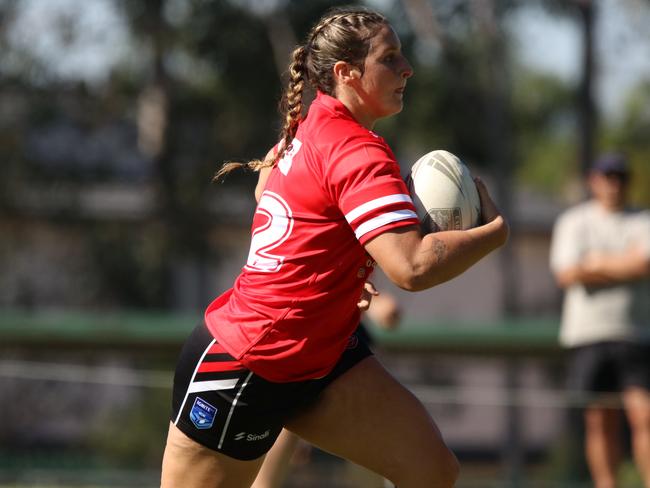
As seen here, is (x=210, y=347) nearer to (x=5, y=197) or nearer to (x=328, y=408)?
(x=328, y=408)

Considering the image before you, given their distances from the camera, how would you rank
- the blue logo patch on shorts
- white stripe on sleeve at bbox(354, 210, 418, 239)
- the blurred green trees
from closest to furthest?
1. white stripe on sleeve at bbox(354, 210, 418, 239)
2. the blue logo patch on shorts
3. the blurred green trees

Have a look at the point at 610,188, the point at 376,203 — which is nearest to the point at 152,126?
the point at 610,188

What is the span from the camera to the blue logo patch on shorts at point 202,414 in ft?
12.9

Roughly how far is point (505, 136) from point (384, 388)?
15756mm

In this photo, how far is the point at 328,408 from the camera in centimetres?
404

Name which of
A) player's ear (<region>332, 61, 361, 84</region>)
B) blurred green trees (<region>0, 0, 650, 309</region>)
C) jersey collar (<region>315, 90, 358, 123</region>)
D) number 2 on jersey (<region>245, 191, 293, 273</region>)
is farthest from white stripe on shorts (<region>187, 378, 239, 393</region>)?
blurred green trees (<region>0, 0, 650, 309</region>)

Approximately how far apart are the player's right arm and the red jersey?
0.31 feet

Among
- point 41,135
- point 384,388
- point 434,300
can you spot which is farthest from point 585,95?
point 384,388

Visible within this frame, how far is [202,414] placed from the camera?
3.94 metres

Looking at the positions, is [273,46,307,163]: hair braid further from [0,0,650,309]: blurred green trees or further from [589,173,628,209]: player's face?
[0,0,650,309]: blurred green trees

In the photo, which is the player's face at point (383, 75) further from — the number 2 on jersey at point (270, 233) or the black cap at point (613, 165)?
the black cap at point (613, 165)

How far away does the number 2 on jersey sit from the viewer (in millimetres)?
3826

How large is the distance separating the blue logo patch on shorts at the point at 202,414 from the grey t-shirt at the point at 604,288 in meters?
4.39

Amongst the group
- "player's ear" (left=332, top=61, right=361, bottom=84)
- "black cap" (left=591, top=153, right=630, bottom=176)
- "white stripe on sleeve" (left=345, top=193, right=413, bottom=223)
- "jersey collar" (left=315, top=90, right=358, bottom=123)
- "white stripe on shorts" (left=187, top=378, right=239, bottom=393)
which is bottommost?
"black cap" (left=591, top=153, right=630, bottom=176)
